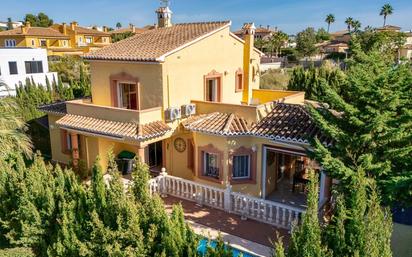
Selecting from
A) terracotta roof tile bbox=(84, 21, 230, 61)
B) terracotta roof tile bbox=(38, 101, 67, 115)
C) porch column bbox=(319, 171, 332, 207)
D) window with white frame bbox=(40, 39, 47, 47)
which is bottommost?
porch column bbox=(319, 171, 332, 207)

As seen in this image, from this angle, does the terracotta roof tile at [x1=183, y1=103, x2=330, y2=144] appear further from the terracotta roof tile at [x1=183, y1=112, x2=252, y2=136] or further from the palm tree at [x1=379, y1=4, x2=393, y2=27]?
the palm tree at [x1=379, y1=4, x2=393, y2=27]

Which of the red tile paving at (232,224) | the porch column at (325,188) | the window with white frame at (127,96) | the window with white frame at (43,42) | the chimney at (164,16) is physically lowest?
the red tile paving at (232,224)

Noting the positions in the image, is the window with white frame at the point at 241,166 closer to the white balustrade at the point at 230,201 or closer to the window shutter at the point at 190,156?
the white balustrade at the point at 230,201

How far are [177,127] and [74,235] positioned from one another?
10310 millimetres

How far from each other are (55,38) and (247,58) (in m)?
74.3

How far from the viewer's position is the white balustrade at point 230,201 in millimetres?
15508

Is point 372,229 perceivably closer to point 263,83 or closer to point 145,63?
point 145,63

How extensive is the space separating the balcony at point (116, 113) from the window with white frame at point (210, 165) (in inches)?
138

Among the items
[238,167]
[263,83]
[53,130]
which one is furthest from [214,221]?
[263,83]

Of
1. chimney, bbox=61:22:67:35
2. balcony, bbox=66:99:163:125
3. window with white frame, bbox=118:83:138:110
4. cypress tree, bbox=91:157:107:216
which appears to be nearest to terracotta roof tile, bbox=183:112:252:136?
balcony, bbox=66:99:163:125

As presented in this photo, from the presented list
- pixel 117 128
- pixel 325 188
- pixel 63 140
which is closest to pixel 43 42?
pixel 63 140

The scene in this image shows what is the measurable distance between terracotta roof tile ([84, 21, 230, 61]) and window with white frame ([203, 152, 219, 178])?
614 centimetres

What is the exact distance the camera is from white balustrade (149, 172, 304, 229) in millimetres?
15508

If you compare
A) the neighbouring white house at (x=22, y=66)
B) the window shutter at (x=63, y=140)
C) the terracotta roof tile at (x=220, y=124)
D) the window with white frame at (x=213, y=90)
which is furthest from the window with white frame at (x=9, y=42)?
the terracotta roof tile at (x=220, y=124)
